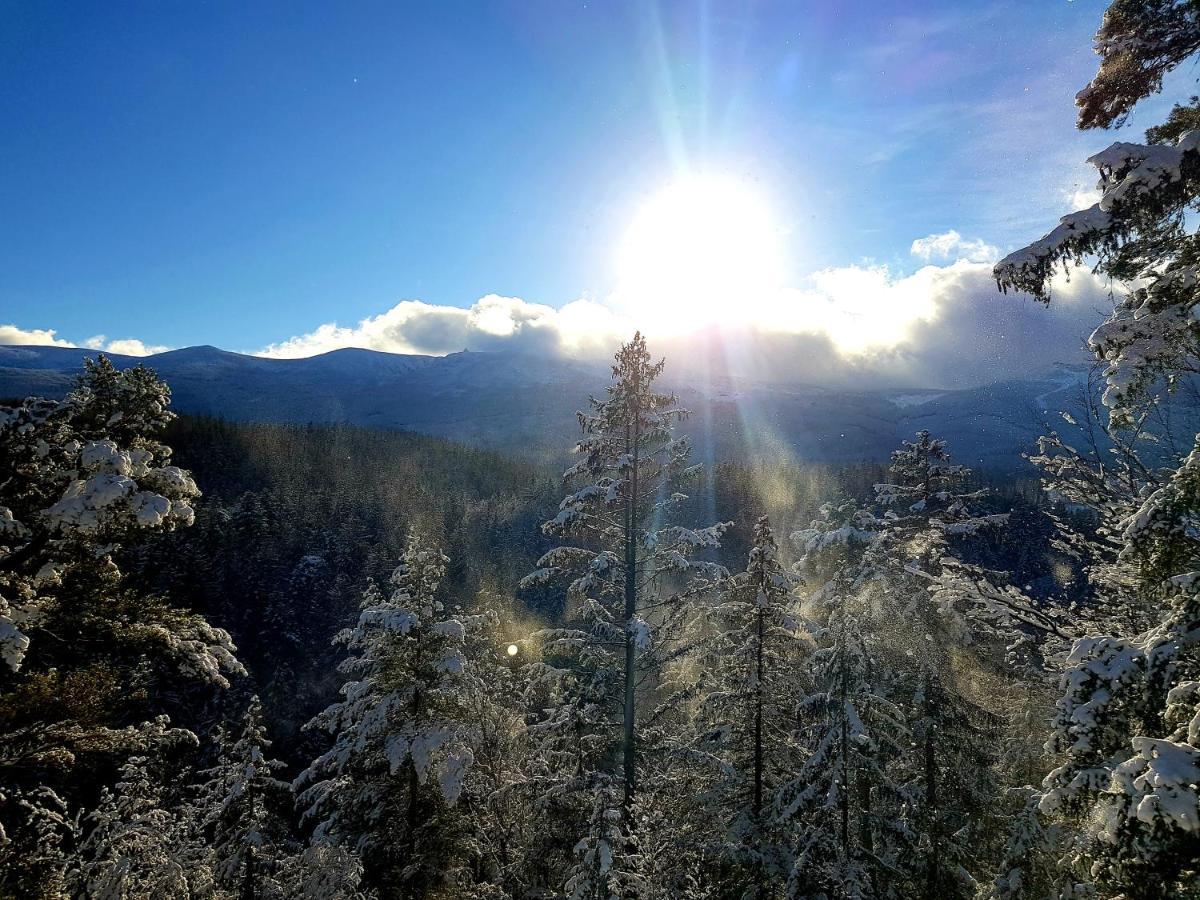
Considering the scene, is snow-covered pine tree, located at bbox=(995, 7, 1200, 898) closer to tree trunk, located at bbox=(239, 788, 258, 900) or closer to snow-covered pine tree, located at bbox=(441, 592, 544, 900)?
snow-covered pine tree, located at bbox=(441, 592, 544, 900)

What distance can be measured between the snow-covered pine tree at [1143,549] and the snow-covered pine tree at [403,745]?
35.8 feet

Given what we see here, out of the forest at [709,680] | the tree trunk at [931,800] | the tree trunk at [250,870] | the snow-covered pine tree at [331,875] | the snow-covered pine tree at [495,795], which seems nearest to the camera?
the forest at [709,680]

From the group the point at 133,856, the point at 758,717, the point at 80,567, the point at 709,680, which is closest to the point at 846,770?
Answer: the point at 758,717

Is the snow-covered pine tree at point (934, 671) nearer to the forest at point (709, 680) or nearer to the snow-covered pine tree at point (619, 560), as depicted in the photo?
the forest at point (709, 680)

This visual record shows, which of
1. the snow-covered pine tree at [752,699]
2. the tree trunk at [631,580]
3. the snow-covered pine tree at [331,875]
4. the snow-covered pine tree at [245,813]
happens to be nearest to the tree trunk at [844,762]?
the snow-covered pine tree at [752,699]

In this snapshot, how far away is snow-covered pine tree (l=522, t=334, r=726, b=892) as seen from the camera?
12.6 m

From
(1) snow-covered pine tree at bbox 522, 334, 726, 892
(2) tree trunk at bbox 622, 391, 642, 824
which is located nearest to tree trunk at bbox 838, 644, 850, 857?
(1) snow-covered pine tree at bbox 522, 334, 726, 892

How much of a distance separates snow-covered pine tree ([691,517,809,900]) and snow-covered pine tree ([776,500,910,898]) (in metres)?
0.63

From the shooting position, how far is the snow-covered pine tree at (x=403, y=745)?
12.7m

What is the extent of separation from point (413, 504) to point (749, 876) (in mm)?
74708

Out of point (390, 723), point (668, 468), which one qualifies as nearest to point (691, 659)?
point (668, 468)

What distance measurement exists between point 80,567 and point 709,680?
39.3 feet

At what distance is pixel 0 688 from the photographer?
308 inches

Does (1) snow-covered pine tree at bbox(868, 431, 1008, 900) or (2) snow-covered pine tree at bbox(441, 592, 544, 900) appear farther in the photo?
(1) snow-covered pine tree at bbox(868, 431, 1008, 900)
